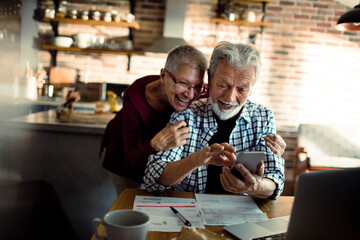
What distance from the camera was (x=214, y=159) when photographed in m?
1.26

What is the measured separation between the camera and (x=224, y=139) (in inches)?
60.8

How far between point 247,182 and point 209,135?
382 mm

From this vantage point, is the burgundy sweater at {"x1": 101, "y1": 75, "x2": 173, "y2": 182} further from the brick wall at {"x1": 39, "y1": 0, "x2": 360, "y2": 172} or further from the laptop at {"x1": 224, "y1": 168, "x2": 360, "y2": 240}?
the brick wall at {"x1": 39, "y1": 0, "x2": 360, "y2": 172}

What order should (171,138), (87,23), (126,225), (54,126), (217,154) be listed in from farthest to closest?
(87,23) → (54,126) → (171,138) → (217,154) → (126,225)

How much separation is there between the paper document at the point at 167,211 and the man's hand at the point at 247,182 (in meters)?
0.15

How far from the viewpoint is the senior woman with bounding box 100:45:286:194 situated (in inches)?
55.9

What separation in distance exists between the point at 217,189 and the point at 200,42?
12.2ft

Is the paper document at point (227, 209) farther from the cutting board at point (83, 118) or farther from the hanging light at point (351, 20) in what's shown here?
the hanging light at point (351, 20)

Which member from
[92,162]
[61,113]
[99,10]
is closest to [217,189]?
[92,162]

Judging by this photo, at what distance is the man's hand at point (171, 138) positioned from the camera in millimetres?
1387

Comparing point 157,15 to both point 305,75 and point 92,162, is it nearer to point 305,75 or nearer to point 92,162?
point 305,75

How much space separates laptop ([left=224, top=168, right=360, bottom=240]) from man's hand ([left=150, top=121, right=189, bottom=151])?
29.9 inches

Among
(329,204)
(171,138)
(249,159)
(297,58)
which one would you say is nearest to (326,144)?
(297,58)

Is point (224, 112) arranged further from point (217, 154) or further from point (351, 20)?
point (351, 20)
